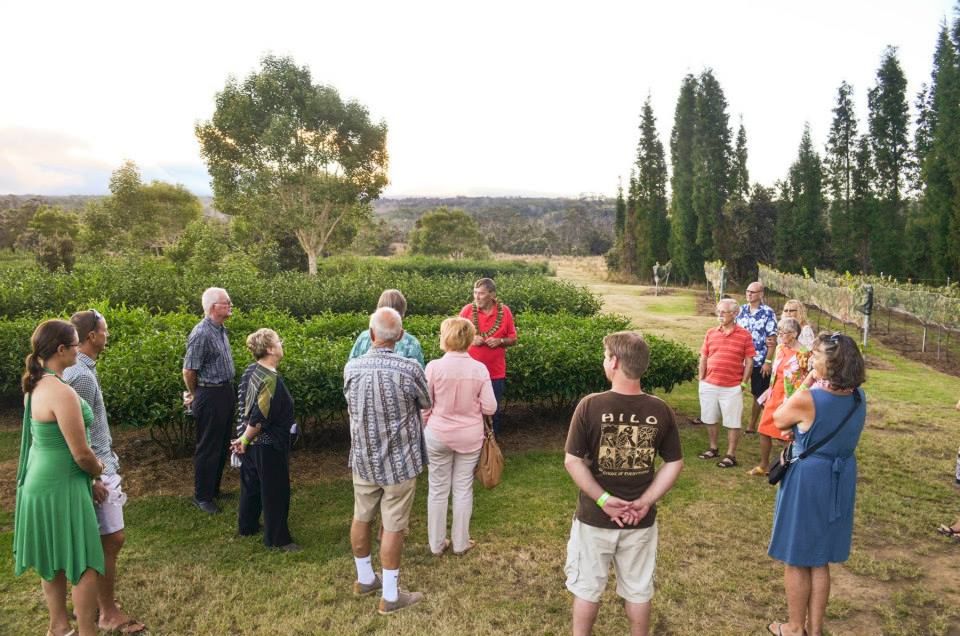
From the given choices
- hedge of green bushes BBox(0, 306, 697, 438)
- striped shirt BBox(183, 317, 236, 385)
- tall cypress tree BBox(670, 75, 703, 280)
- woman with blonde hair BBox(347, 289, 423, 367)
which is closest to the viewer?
woman with blonde hair BBox(347, 289, 423, 367)

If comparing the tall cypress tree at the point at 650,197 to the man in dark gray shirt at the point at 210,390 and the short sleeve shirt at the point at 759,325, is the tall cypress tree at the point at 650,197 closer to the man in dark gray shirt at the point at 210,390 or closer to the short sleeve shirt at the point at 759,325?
the short sleeve shirt at the point at 759,325

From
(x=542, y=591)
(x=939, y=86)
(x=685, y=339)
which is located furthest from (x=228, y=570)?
(x=939, y=86)

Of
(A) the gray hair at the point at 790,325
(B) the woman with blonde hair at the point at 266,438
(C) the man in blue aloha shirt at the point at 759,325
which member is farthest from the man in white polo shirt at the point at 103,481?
(C) the man in blue aloha shirt at the point at 759,325

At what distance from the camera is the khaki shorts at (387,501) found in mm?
3723

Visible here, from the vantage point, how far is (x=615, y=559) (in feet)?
9.78

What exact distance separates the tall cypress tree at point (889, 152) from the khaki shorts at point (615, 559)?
30.1 metres

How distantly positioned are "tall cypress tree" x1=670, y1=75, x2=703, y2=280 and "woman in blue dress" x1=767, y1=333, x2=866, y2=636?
34500mm

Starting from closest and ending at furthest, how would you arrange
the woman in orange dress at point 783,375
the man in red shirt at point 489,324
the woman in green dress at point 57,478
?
the woman in green dress at point 57,478, the woman in orange dress at point 783,375, the man in red shirt at point 489,324

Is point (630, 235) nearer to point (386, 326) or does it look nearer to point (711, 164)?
point (711, 164)

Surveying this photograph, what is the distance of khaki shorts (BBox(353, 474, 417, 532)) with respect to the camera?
3723 mm

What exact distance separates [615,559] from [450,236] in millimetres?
49374

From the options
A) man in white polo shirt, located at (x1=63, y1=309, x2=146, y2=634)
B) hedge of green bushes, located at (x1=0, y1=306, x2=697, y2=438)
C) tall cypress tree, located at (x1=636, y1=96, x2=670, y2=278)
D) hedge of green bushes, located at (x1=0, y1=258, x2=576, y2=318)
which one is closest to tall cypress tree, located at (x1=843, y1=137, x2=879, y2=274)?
tall cypress tree, located at (x1=636, y1=96, x2=670, y2=278)

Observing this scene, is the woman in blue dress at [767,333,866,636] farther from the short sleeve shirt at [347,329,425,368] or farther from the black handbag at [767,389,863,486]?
the short sleeve shirt at [347,329,425,368]

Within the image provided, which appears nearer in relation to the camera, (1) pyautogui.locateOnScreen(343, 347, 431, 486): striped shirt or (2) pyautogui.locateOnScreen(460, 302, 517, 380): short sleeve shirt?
(1) pyautogui.locateOnScreen(343, 347, 431, 486): striped shirt
